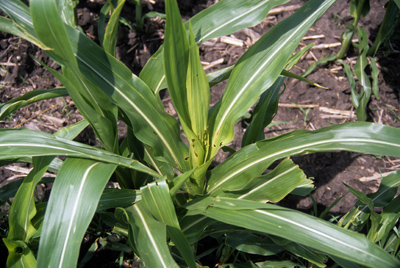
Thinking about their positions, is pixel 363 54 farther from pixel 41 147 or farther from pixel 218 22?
pixel 41 147

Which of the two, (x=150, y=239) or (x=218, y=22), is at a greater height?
(x=218, y=22)

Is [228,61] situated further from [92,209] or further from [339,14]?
[92,209]

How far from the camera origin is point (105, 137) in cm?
97

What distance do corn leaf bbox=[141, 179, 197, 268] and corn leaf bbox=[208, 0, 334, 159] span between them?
22 centimetres

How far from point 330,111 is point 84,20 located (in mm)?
1412

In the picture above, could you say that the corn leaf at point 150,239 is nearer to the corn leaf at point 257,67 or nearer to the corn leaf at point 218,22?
the corn leaf at point 257,67

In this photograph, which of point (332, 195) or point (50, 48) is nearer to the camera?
point (50, 48)

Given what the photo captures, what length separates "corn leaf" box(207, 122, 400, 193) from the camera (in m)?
0.86

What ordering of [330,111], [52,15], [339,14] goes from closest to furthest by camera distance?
[52,15]
[330,111]
[339,14]

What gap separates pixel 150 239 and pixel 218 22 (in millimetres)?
696

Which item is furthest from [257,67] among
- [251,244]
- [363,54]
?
[363,54]

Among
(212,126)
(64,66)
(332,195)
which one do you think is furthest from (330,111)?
(64,66)

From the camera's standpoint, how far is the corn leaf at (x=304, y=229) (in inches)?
29.6

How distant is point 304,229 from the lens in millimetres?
797
